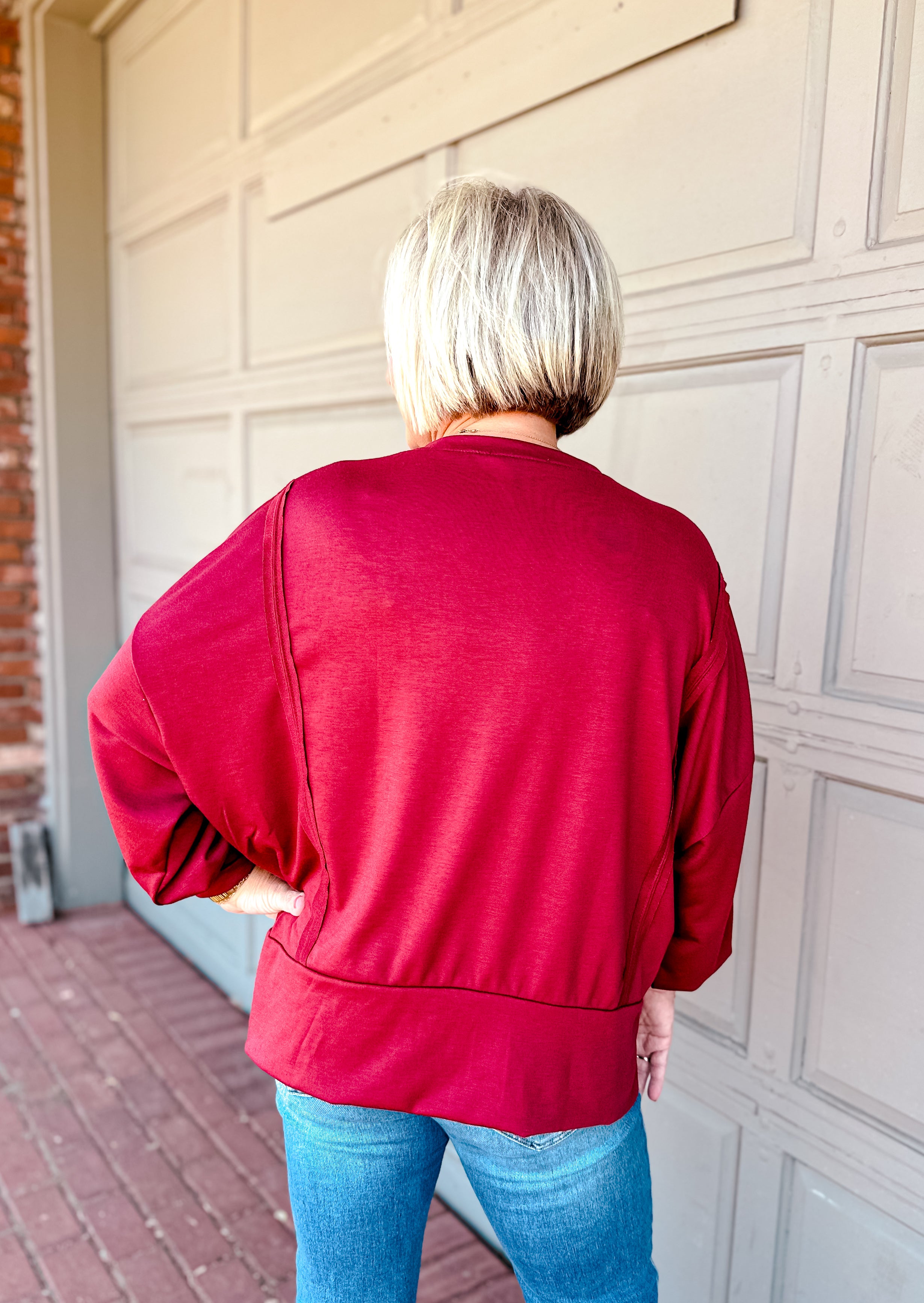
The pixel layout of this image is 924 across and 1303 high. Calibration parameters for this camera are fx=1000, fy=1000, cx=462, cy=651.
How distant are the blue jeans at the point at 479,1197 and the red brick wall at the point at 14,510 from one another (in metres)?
3.54

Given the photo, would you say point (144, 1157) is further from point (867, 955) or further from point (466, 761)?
point (466, 761)

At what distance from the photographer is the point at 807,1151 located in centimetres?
159

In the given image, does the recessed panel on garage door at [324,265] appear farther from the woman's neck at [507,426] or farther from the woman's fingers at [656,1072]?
the woman's fingers at [656,1072]

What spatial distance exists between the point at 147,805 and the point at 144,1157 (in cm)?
184

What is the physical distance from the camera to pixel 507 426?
1.04m

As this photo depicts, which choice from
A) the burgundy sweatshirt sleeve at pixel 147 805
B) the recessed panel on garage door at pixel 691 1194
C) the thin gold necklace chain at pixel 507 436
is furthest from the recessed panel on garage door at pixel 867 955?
the burgundy sweatshirt sleeve at pixel 147 805

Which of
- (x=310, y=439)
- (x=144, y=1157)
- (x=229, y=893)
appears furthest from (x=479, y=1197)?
(x=310, y=439)

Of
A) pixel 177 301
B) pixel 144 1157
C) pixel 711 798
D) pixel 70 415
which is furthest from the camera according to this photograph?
pixel 70 415

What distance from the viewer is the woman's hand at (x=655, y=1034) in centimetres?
130

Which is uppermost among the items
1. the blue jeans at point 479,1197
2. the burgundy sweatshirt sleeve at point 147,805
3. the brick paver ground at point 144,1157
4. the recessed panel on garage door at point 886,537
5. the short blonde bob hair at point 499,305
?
the short blonde bob hair at point 499,305

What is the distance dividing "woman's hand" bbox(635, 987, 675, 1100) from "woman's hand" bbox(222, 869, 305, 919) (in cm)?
48

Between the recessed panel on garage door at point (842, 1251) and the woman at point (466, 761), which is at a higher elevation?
the woman at point (466, 761)

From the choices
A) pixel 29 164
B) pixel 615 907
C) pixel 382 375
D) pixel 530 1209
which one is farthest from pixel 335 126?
pixel 530 1209

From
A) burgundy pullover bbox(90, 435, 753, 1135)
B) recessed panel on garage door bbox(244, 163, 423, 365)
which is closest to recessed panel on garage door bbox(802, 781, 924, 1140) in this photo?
burgundy pullover bbox(90, 435, 753, 1135)
